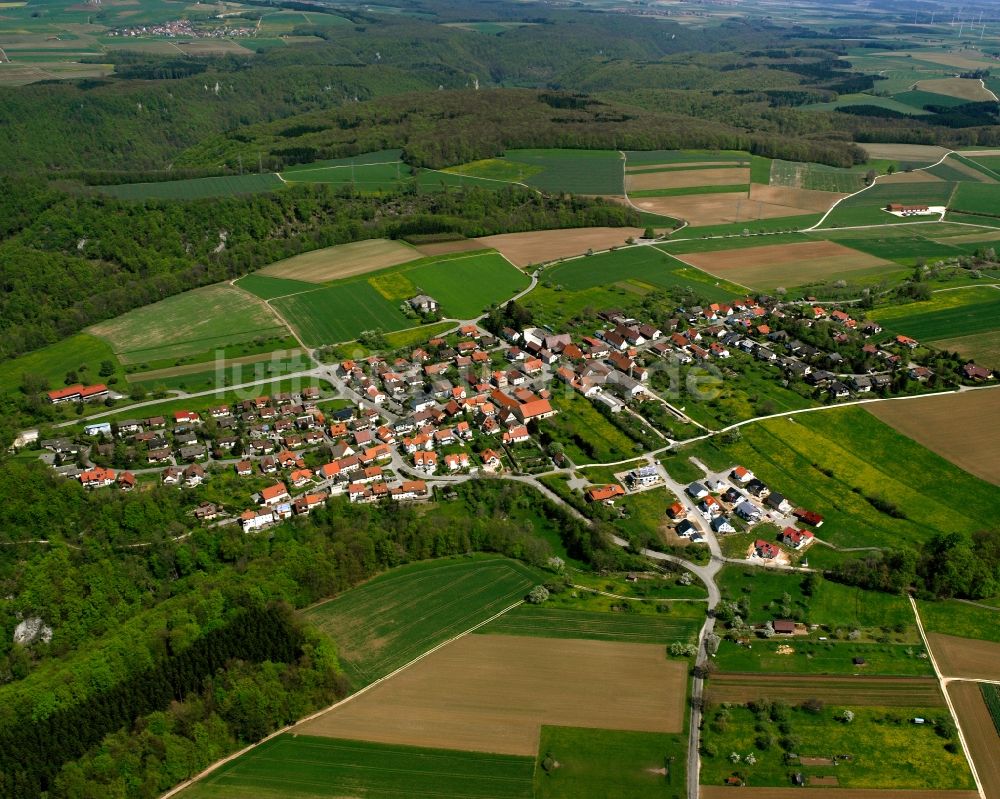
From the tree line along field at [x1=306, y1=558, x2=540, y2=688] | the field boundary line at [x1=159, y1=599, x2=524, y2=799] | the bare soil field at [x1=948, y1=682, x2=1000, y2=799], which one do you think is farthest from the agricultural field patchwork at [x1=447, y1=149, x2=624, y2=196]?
the bare soil field at [x1=948, y1=682, x2=1000, y2=799]

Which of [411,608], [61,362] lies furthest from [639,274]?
[61,362]

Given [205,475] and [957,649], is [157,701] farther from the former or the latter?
[957,649]

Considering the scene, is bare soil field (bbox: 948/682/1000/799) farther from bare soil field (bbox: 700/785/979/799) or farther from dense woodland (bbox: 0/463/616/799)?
dense woodland (bbox: 0/463/616/799)

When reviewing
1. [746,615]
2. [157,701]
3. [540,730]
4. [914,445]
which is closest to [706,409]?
[914,445]

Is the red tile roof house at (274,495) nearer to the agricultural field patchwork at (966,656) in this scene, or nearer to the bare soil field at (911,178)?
the agricultural field patchwork at (966,656)

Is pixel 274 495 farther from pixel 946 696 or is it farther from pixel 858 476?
pixel 946 696

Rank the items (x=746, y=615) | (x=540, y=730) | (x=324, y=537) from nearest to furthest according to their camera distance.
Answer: (x=540, y=730)
(x=746, y=615)
(x=324, y=537)
